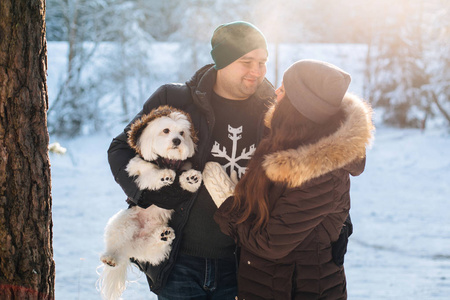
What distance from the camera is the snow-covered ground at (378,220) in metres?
5.65

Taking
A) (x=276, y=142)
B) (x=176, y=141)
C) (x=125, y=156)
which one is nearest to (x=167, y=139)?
(x=176, y=141)

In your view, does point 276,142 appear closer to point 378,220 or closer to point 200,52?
point 378,220

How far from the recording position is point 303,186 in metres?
2.14

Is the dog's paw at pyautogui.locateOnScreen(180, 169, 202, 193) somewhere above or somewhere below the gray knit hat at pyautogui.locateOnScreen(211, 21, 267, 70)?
below

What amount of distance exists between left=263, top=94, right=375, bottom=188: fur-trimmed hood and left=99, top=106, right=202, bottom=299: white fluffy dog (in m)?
0.72

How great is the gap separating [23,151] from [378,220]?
7785 millimetres

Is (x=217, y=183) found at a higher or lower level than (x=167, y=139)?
lower

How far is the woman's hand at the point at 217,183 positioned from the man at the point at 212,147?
0.47 feet

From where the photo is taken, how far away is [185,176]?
2713 millimetres

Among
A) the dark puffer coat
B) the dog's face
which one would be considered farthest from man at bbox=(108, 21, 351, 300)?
the dark puffer coat

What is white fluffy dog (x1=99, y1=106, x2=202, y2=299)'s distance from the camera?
2.74 meters

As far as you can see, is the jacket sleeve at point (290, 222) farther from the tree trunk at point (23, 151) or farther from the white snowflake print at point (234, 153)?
the tree trunk at point (23, 151)

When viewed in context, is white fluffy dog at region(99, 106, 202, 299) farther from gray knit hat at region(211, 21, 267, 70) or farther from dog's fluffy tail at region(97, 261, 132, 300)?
gray knit hat at region(211, 21, 267, 70)

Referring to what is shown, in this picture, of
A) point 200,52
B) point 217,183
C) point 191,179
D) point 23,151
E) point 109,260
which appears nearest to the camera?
point 23,151
